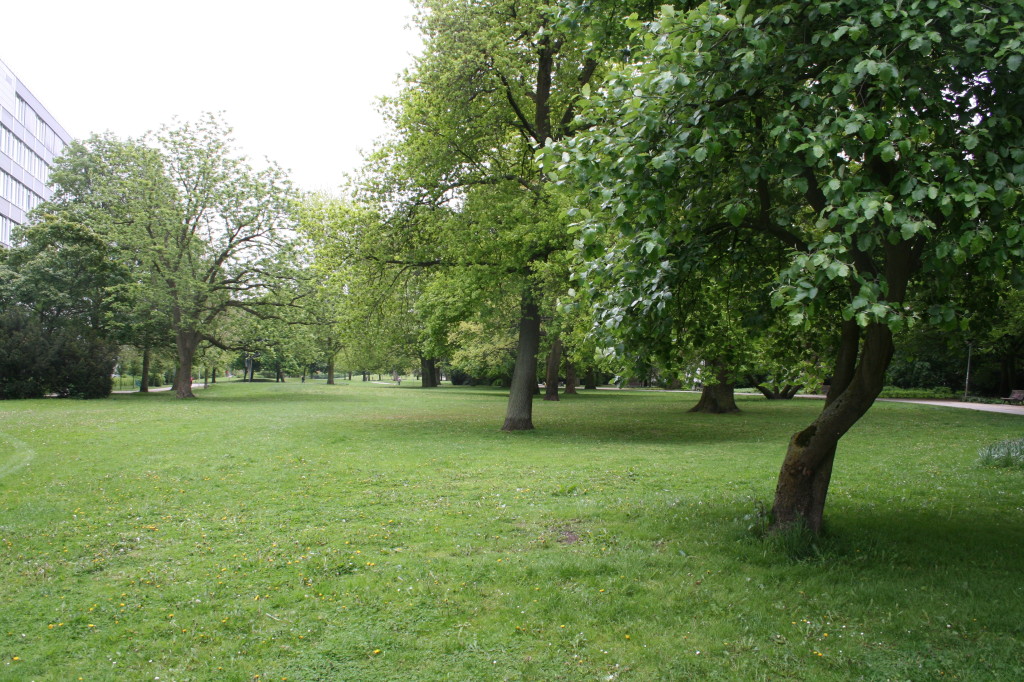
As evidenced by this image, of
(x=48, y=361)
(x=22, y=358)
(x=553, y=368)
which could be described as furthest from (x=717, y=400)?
(x=22, y=358)

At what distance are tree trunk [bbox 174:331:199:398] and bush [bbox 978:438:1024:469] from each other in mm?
35609

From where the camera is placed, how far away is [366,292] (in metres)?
19.1

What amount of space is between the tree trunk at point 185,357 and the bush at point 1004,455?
3561cm

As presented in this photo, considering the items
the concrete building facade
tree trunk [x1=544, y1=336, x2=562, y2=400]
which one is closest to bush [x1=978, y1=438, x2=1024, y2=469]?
tree trunk [x1=544, y1=336, x2=562, y2=400]

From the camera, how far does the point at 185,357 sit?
3550 centimetres

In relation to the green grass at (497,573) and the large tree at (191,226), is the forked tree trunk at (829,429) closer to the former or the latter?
the green grass at (497,573)

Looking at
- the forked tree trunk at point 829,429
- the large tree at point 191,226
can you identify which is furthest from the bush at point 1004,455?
the large tree at point 191,226

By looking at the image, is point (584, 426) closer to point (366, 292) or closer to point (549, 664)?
point (366, 292)

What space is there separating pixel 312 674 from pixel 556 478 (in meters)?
7.26

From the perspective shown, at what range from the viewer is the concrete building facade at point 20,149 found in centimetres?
4919

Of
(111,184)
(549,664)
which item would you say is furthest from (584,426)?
(111,184)

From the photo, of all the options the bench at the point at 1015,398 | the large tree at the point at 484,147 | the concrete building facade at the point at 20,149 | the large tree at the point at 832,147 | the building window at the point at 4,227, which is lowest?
the bench at the point at 1015,398

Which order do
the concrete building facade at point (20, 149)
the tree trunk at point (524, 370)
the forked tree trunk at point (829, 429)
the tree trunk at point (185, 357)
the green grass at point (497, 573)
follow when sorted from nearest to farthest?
1. the green grass at point (497, 573)
2. the forked tree trunk at point (829, 429)
3. the tree trunk at point (524, 370)
4. the tree trunk at point (185, 357)
5. the concrete building facade at point (20, 149)

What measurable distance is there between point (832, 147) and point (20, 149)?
65721mm
